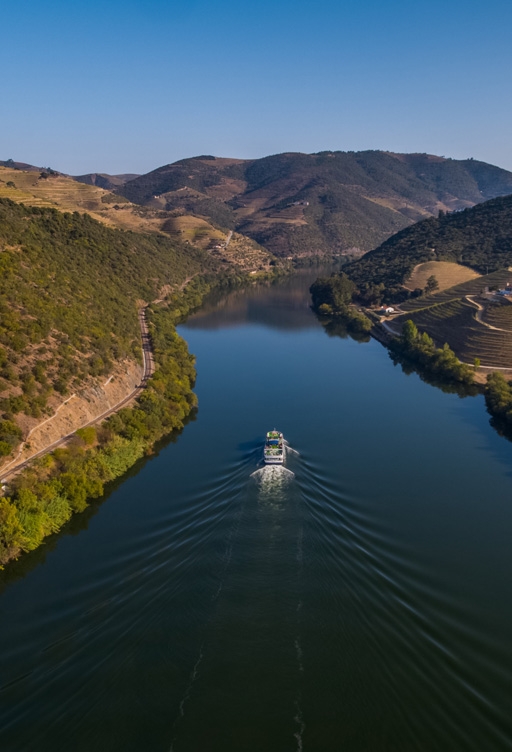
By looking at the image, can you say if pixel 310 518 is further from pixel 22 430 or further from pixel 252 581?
pixel 22 430

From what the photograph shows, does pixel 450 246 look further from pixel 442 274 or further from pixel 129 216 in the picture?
pixel 129 216

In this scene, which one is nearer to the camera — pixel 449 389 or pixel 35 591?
pixel 35 591

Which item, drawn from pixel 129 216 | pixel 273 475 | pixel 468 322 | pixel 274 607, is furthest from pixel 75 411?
pixel 129 216

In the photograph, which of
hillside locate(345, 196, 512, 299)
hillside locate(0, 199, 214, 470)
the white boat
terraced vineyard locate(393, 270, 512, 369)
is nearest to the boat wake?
the white boat

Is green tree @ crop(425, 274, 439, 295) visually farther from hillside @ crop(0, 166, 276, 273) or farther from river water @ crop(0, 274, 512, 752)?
hillside @ crop(0, 166, 276, 273)

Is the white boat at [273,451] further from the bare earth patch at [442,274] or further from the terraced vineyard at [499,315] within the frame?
the bare earth patch at [442,274]

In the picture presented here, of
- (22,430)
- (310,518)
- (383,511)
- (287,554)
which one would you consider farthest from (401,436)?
(22,430)

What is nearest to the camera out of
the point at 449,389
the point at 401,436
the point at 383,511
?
the point at 383,511
